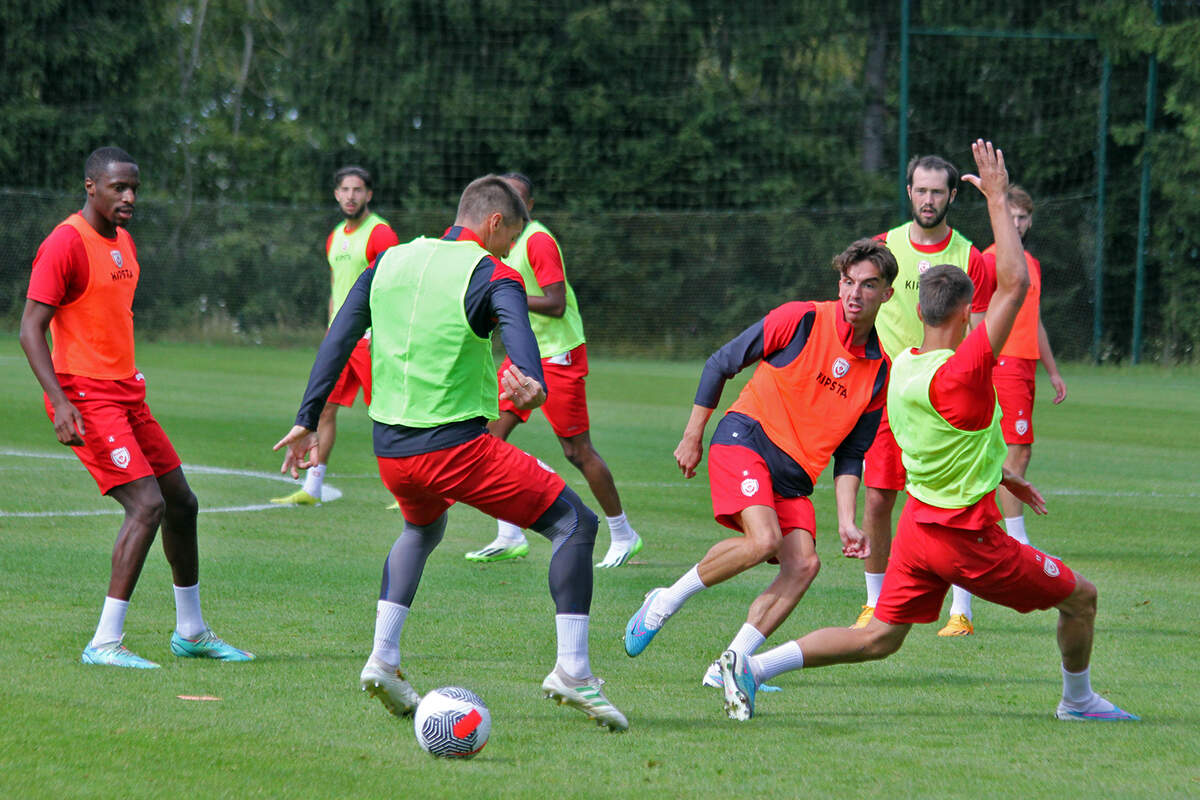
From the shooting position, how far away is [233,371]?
2544 centimetres

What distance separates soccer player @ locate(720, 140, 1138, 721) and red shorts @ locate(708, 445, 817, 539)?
79 centimetres

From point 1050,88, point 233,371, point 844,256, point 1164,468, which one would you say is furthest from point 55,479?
point 1050,88

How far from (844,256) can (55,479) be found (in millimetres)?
8050

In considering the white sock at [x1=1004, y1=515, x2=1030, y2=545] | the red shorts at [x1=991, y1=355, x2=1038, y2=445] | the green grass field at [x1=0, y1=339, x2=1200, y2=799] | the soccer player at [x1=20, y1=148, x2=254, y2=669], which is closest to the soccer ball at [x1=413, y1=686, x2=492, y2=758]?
the green grass field at [x1=0, y1=339, x2=1200, y2=799]

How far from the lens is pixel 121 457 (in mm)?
6383

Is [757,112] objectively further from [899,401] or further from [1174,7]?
[899,401]

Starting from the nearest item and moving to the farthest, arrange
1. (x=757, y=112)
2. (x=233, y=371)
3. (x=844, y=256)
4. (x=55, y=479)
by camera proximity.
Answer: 1. (x=844, y=256)
2. (x=55, y=479)
3. (x=233, y=371)
4. (x=757, y=112)

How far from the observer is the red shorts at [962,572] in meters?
5.41

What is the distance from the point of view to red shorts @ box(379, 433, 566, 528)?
17.8ft

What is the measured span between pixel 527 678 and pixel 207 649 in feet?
4.50

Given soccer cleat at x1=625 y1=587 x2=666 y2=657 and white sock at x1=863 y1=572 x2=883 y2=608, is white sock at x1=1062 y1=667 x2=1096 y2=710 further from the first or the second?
white sock at x1=863 y1=572 x2=883 y2=608

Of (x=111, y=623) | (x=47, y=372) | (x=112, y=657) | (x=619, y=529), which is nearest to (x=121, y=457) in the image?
(x=47, y=372)

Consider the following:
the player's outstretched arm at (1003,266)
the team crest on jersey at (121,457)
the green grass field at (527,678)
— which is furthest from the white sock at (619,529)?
the player's outstretched arm at (1003,266)

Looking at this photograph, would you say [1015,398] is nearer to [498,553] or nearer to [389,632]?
[498,553]
